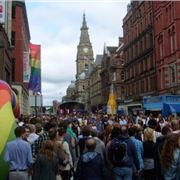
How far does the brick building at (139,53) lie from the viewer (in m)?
56.6

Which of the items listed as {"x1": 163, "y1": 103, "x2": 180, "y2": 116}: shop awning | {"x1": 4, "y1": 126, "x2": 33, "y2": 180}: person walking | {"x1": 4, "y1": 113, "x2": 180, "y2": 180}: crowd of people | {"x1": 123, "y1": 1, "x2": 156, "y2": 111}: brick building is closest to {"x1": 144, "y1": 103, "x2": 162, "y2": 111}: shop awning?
{"x1": 163, "y1": 103, "x2": 180, "y2": 116}: shop awning

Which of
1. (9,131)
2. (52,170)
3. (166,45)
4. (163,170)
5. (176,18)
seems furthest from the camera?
(166,45)

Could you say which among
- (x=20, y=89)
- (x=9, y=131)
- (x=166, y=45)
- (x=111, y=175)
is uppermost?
(x=166, y=45)

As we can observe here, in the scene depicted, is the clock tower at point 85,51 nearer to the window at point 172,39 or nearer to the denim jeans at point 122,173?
the window at point 172,39

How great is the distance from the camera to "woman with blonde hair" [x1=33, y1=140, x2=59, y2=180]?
809 cm

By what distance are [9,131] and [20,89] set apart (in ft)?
134

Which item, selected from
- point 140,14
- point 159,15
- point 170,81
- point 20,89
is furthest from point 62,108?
point 140,14

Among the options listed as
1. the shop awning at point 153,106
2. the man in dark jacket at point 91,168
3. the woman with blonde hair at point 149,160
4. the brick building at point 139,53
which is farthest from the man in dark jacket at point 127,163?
the brick building at point 139,53

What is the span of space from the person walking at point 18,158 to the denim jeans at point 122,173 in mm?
1756

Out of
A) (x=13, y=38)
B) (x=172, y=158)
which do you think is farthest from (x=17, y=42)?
(x=172, y=158)

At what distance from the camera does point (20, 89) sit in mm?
50438

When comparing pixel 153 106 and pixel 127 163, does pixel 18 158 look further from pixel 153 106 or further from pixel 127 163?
pixel 153 106

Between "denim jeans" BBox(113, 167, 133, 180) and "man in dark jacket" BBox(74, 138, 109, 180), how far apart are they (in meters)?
0.47

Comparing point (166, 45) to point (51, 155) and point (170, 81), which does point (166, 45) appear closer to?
point (170, 81)
